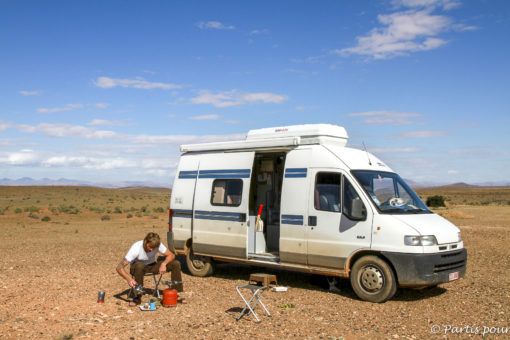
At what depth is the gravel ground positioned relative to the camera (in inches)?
295

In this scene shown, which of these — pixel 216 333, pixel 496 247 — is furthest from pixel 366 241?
pixel 496 247

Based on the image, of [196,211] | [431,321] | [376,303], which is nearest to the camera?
[431,321]

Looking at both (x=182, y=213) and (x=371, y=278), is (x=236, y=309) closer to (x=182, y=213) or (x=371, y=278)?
(x=371, y=278)

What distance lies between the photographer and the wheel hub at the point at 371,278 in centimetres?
919

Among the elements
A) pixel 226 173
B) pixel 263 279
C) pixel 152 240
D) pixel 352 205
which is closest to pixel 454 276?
pixel 352 205

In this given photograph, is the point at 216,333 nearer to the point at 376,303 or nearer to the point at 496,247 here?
the point at 376,303

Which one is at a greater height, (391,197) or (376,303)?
(391,197)

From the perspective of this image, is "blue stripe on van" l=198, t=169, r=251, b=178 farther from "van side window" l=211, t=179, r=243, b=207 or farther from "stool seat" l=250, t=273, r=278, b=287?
"stool seat" l=250, t=273, r=278, b=287

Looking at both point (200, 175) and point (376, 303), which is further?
point (200, 175)

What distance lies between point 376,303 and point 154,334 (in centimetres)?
393

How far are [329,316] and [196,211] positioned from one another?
474cm

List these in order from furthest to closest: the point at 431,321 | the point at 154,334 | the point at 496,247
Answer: the point at 496,247, the point at 431,321, the point at 154,334

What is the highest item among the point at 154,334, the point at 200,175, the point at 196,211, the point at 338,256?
the point at 200,175

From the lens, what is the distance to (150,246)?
30.6 feet
